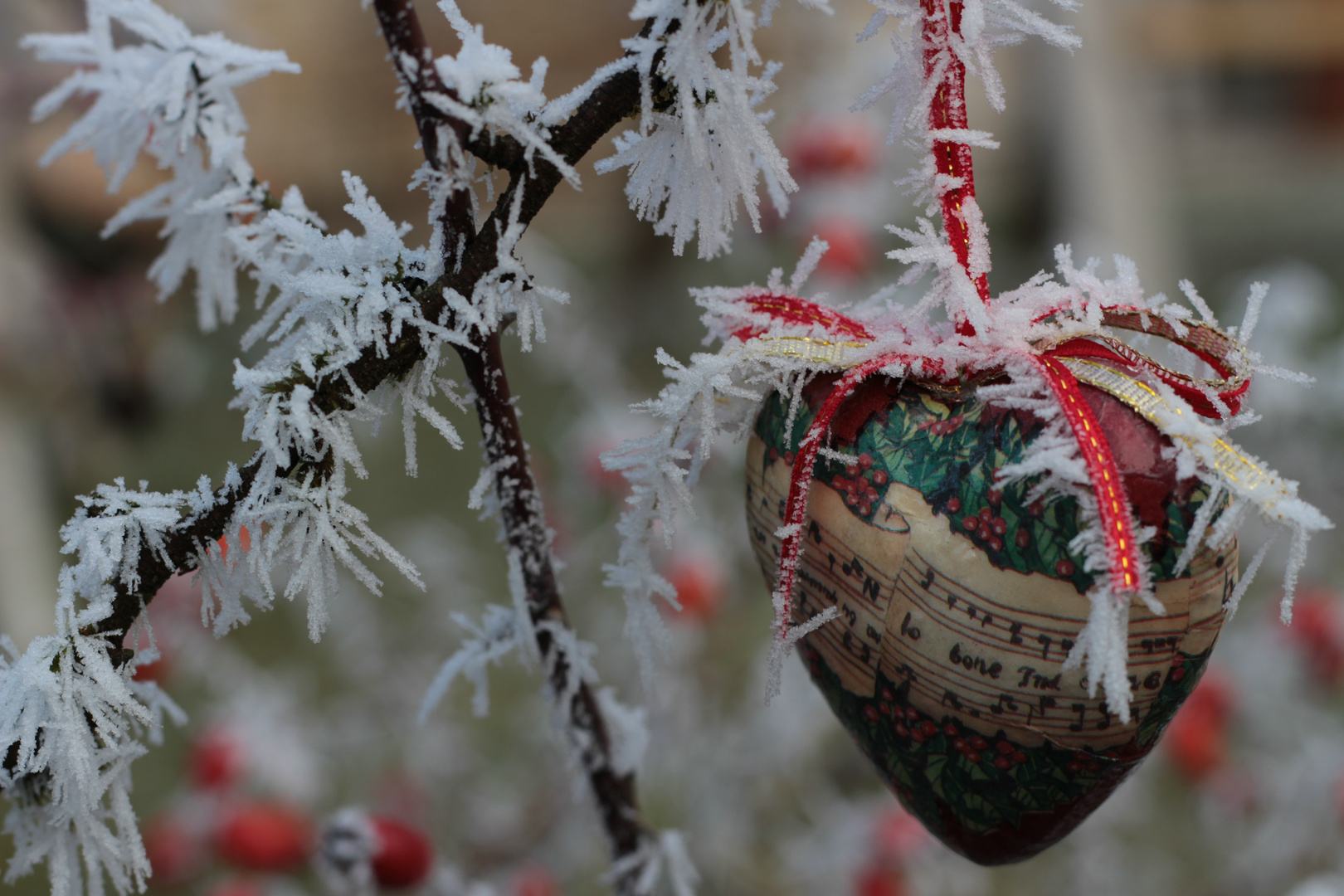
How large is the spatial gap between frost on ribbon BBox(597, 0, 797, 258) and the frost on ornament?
4 centimetres

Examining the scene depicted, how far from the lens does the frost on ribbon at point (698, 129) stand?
0.34 m

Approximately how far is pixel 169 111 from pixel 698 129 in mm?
200

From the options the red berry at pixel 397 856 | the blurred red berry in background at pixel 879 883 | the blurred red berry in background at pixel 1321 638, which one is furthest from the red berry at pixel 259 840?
the blurred red berry in background at pixel 1321 638

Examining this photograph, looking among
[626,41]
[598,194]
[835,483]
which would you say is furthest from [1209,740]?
[598,194]

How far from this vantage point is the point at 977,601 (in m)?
0.36

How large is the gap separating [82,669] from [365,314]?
6.1 inches

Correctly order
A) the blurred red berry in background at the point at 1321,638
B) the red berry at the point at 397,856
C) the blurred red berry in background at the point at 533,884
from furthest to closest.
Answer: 1. the blurred red berry in background at the point at 1321,638
2. the blurred red berry in background at the point at 533,884
3. the red berry at the point at 397,856

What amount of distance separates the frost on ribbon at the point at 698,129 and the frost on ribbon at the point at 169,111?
0.45 ft

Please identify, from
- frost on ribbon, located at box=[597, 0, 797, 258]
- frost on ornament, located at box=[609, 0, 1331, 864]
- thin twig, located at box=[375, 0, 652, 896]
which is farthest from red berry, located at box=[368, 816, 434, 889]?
frost on ribbon, located at box=[597, 0, 797, 258]

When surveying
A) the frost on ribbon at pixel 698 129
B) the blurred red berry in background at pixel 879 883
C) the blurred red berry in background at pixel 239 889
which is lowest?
the blurred red berry in background at pixel 879 883

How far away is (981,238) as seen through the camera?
386mm

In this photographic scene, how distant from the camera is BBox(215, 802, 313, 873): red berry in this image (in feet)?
2.75

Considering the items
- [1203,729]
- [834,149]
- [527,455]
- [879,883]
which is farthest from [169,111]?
[1203,729]

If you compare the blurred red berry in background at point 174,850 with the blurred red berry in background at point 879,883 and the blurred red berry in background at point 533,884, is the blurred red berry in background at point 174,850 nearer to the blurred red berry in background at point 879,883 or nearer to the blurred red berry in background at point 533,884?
the blurred red berry in background at point 533,884
